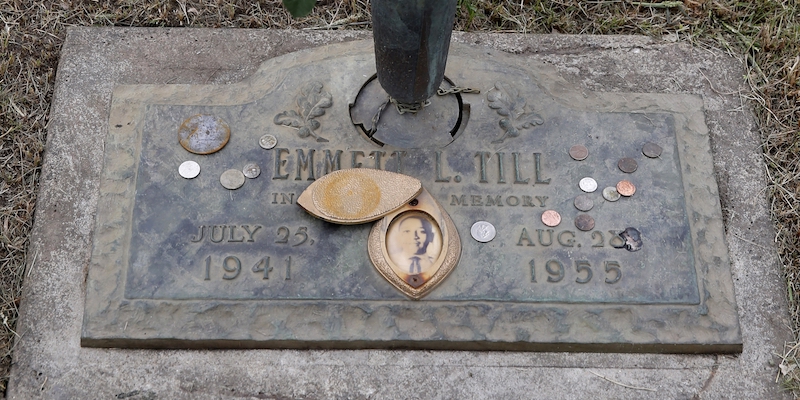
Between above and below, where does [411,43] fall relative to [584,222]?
above

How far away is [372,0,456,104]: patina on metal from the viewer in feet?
5.81

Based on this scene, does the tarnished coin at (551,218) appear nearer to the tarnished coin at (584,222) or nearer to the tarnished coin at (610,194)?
the tarnished coin at (584,222)

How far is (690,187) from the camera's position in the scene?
86.2 inches

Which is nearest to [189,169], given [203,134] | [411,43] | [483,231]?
[203,134]

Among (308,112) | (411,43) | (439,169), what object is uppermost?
(411,43)

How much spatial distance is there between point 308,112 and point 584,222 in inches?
35.8

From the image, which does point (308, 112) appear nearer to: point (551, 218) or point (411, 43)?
point (411, 43)

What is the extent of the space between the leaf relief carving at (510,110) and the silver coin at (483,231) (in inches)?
11.6

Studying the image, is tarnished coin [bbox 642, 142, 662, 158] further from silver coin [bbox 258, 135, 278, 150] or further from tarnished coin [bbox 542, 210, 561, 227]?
silver coin [bbox 258, 135, 278, 150]

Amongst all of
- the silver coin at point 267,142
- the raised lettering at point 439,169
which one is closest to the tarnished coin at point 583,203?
the raised lettering at point 439,169

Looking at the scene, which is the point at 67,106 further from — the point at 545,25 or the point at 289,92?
the point at 545,25

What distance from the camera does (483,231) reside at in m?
2.08

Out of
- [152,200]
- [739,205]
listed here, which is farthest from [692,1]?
[152,200]

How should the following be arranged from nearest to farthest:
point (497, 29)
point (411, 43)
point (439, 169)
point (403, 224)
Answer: point (411, 43) → point (403, 224) → point (439, 169) → point (497, 29)
